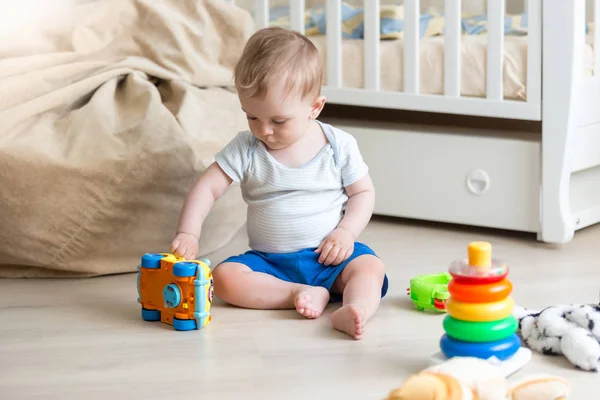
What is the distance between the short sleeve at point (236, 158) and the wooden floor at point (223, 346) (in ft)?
0.77

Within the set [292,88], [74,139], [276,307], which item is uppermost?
[292,88]

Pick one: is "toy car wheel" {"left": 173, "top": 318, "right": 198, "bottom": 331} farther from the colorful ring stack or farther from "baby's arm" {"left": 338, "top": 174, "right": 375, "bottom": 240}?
the colorful ring stack

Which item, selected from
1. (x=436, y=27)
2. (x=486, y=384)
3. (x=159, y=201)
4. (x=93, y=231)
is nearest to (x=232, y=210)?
(x=159, y=201)

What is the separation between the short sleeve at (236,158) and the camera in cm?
163

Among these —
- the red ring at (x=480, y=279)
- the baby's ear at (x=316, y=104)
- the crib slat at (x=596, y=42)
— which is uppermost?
the crib slat at (x=596, y=42)

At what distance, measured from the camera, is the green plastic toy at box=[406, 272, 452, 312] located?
58.7 inches

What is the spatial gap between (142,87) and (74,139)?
0.22 metres

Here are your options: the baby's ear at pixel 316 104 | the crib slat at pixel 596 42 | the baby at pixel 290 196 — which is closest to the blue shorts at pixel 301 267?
the baby at pixel 290 196

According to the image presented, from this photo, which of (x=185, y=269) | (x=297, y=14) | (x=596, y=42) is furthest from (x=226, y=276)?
(x=596, y=42)

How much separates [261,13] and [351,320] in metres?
1.18

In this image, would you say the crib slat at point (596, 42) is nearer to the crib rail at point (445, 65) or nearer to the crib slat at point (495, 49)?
the crib rail at point (445, 65)

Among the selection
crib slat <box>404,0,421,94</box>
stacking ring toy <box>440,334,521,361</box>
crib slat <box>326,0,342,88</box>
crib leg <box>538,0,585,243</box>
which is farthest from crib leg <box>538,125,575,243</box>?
stacking ring toy <box>440,334,521,361</box>

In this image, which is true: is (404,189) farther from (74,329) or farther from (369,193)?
(74,329)

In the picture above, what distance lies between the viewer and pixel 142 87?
6.24ft
